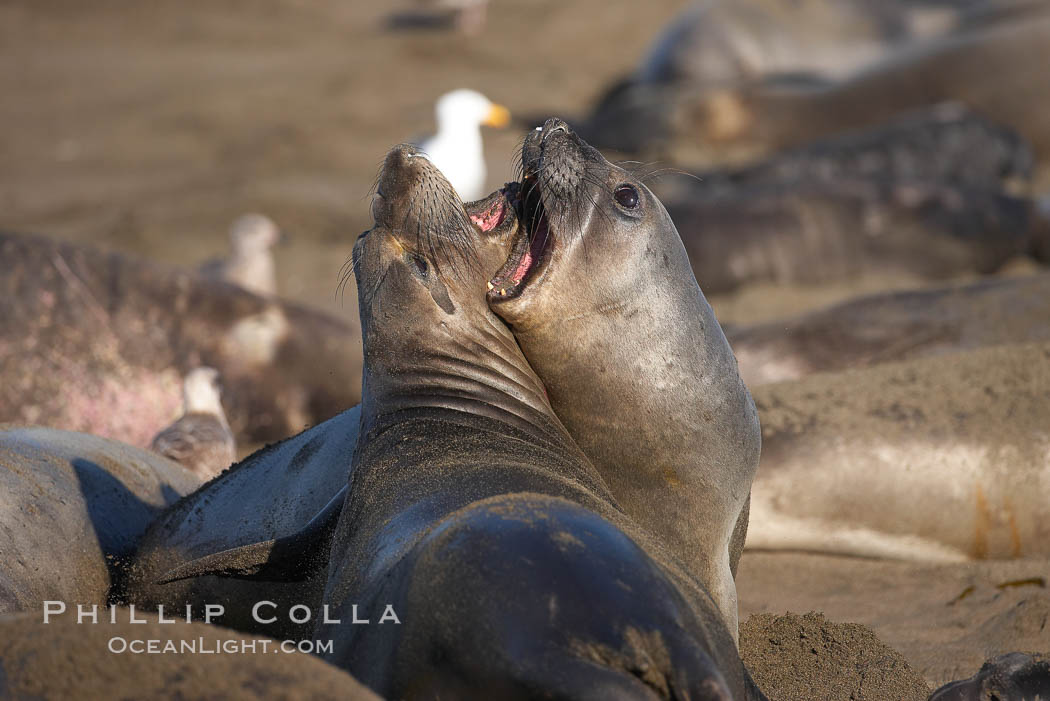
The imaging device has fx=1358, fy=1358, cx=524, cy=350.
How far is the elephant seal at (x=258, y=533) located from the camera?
2906 millimetres

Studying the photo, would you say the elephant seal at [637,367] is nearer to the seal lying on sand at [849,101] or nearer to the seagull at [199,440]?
the seagull at [199,440]

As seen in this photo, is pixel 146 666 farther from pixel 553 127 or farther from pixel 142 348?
pixel 142 348

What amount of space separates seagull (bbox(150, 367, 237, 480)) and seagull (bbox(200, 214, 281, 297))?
7.91 ft

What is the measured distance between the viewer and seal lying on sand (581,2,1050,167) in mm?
10742

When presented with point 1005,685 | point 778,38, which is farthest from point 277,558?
point 778,38

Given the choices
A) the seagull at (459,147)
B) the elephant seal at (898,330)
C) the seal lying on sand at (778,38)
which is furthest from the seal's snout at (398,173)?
the seal lying on sand at (778,38)

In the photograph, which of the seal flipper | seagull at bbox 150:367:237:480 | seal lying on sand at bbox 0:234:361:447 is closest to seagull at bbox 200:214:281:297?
seal lying on sand at bbox 0:234:361:447

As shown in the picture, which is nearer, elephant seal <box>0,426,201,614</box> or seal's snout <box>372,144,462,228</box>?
seal's snout <box>372,144,462,228</box>

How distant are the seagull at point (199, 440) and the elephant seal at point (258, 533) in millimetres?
1038

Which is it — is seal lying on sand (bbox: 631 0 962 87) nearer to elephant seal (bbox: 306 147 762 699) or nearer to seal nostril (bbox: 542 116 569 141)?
seal nostril (bbox: 542 116 569 141)

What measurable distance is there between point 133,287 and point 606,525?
13.1 ft

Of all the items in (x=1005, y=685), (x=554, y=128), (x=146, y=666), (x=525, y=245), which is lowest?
(x=1005, y=685)

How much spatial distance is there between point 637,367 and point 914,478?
1.76 metres

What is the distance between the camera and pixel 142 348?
5699mm
